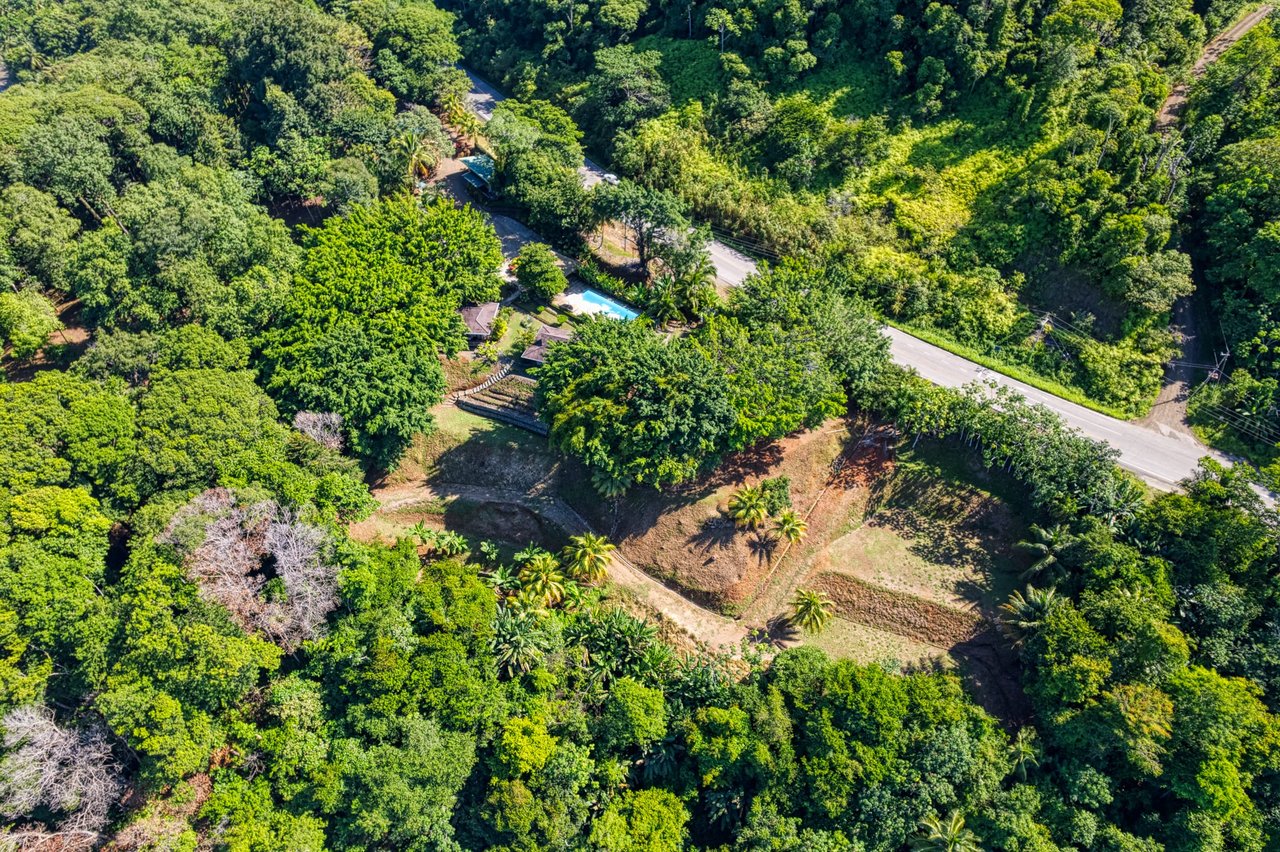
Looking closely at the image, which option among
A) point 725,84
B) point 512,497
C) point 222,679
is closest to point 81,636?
point 222,679

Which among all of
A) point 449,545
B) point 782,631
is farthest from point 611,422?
point 782,631

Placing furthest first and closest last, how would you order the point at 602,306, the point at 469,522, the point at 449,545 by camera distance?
the point at 602,306 < the point at 469,522 < the point at 449,545

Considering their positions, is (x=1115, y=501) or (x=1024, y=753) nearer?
(x=1024, y=753)

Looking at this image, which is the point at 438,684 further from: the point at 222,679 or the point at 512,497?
the point at 512,497

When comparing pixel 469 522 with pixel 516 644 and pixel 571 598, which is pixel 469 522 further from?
pixel 516 644

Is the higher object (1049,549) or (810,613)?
(1049,549)

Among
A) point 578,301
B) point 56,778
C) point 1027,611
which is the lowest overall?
point 56,778
